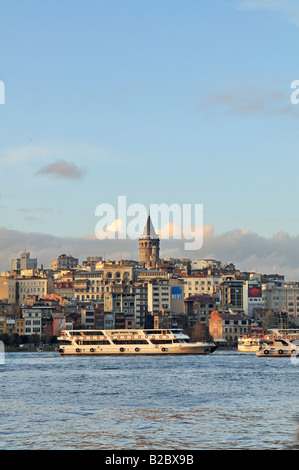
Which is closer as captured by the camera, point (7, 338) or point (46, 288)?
point (7, 338)

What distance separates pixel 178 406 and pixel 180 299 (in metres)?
112

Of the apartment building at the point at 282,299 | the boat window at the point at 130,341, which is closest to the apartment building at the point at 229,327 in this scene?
the apartment building at the point at 282,299

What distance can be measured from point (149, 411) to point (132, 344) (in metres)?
59.5

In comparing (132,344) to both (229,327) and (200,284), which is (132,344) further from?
(200,284)

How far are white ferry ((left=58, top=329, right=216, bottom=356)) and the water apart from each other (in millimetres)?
35084

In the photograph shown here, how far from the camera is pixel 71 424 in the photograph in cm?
2945

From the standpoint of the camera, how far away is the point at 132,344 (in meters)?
92.6

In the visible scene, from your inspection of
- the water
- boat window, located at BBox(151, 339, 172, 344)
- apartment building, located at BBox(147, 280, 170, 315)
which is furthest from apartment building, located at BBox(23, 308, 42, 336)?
the water

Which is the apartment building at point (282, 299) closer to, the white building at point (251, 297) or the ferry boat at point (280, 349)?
the white building at point (251, 297)

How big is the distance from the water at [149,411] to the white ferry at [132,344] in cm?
3508

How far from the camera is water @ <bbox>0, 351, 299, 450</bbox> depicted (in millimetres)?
25375

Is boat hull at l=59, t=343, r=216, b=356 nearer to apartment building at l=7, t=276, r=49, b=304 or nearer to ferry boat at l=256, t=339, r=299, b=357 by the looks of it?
ferry boat at l=256, t=339, r=299, b=357
